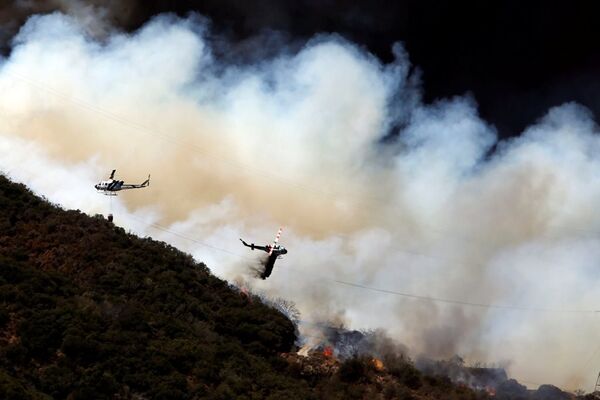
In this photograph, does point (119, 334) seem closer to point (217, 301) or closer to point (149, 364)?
point (149, 364)

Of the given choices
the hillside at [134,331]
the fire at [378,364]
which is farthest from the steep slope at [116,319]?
the fire at [378,364]

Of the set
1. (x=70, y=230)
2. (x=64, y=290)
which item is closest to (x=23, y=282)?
(x=64, y=290)

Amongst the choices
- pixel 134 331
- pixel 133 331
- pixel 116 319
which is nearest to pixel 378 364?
pixel 134 331

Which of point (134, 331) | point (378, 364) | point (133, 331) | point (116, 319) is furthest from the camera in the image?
point (378, 364)

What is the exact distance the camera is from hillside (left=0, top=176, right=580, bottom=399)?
5119 centimetres

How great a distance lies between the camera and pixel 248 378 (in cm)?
5844

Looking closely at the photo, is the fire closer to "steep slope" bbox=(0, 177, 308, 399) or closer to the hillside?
the hillside

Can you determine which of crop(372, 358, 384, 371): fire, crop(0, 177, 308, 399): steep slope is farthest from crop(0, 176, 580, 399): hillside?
crop(372, 358, 384, 371): fire

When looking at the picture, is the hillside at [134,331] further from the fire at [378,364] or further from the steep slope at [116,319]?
the fire at [378,364]

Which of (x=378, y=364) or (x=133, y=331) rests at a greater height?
(x=378, y=364)

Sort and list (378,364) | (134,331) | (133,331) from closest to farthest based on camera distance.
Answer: (133,331)
(134,331)
(378,364)

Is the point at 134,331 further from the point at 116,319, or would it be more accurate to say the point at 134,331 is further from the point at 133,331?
the point at 116,319

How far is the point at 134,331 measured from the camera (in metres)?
60.0

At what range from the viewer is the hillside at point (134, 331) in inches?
2015
